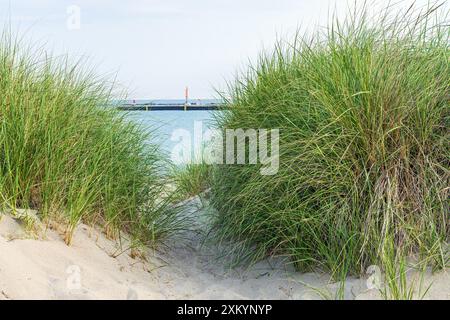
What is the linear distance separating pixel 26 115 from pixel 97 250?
2.97 ft

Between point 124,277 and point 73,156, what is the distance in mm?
826

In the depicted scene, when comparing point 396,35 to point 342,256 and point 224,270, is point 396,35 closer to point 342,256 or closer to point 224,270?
point 342,256

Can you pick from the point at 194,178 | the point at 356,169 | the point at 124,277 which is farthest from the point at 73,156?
the point at 194,178

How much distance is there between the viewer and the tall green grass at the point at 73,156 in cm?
321

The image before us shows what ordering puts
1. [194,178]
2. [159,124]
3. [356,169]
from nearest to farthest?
[356,169], [159,124], [194,178]

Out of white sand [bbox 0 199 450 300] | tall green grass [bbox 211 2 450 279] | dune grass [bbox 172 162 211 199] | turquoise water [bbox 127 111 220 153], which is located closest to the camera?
white sand [bbox 0 199 450 300]

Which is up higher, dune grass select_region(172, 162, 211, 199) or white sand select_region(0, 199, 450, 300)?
dune grass select_region(172, 162, 211, 199)

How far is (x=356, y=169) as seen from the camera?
312 centimetres

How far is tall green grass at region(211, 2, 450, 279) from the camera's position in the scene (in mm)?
3004

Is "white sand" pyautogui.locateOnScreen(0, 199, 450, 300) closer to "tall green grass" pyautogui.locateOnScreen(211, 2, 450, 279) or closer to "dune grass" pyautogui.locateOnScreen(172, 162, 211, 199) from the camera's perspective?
"tall green grass" pyautogui.locateOnScreen(211, 2, 450, 279)

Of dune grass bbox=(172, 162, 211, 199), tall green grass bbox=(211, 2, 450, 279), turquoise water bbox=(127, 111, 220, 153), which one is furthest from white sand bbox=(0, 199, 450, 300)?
dune grass bbox=(172, 162, 211, 199)

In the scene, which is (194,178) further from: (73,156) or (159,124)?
(73,156)

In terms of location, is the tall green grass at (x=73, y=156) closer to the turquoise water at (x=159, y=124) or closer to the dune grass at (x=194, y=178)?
the turquoise water at (x=159, y=124)

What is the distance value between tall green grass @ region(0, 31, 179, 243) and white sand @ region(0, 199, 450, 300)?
164 millimetres
